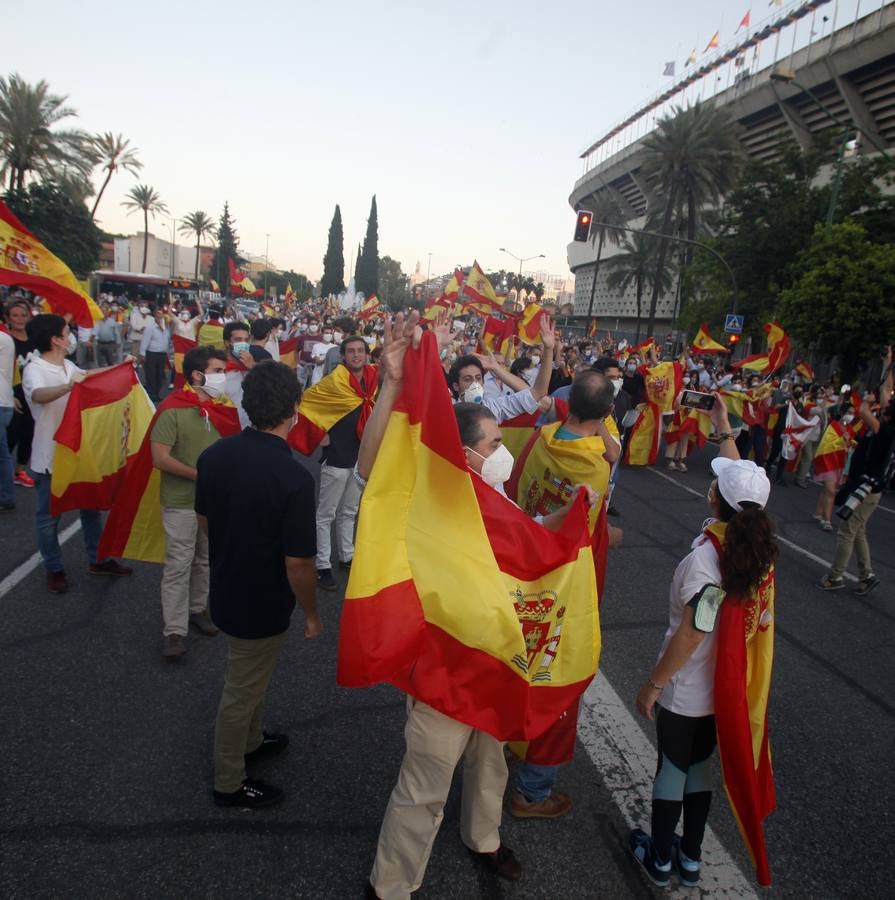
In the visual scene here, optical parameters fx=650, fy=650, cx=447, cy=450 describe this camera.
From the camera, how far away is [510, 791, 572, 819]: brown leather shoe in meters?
2.87

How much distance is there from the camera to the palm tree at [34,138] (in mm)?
35406

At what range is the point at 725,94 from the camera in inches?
1908

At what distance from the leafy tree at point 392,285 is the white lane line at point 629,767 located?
241 ft

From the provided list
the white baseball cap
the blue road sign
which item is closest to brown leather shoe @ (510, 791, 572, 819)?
the white baseball cap

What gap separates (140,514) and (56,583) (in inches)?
37.9

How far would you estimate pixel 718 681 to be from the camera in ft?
7.96

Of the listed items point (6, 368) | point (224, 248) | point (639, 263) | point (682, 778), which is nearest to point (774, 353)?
point (682, 778)

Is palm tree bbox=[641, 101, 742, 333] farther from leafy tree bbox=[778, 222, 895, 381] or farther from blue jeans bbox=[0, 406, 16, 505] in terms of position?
blue jeans bbox=[0, 406, 16, 505]

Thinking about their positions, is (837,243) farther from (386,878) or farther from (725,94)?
(725,94)

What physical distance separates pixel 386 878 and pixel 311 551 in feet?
3.95

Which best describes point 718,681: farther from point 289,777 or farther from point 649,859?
point 289,777

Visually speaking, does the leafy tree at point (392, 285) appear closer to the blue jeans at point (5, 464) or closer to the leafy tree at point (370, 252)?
the leafy tree at point (370, 252)

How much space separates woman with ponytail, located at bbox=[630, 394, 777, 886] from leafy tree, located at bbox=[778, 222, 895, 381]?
18.7 meters

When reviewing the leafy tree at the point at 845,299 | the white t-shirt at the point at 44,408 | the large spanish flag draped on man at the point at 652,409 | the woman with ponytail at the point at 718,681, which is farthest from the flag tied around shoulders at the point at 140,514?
the leafy tree at the point at 845,299
